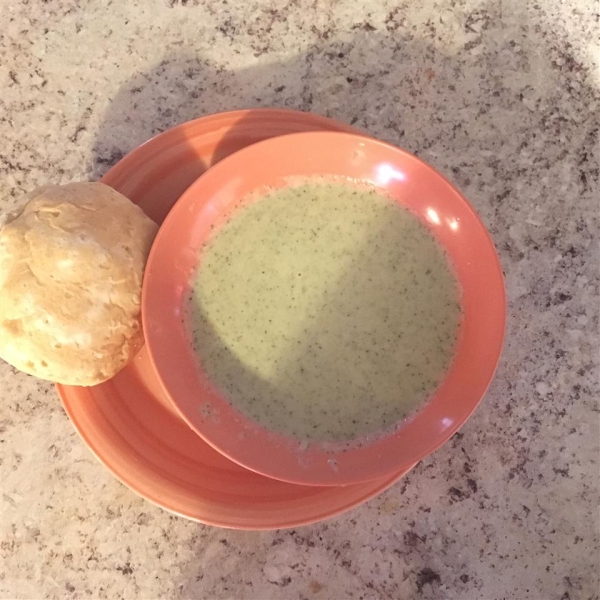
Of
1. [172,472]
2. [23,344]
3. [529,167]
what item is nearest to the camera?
[23,344]

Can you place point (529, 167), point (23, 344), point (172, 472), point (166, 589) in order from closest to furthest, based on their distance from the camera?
point (23, 344)
point (172, 472)
point (166, 589)
point (529, 167)

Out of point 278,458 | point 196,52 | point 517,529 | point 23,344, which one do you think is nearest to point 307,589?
point 278,458

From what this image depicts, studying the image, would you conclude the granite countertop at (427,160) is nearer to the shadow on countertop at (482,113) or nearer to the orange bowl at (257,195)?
the shadow on countertop at (482,113)

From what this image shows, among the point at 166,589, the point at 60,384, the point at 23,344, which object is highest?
the point at 23,344

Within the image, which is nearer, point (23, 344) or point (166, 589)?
point (23, 344)

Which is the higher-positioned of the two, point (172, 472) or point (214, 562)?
point (172, 472)

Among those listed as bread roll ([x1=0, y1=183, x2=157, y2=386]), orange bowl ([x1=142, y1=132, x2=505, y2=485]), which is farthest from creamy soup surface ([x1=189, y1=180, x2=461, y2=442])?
bread roll ([x1=0, y1=183, x2=157, y2=386])

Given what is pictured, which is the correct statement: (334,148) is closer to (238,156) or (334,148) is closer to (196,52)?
(238,156)
